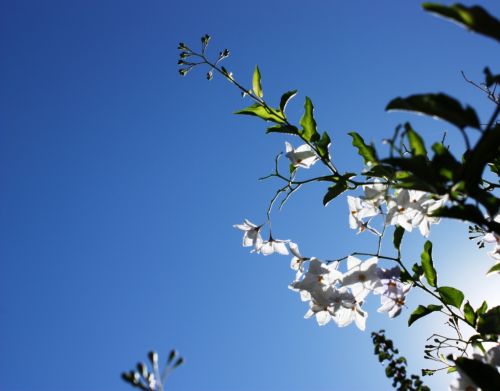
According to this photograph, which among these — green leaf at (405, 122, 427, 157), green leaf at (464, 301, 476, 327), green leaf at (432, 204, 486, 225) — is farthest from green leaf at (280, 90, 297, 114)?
green leaf at (464, 301, 476, 327)

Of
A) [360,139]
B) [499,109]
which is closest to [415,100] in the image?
[499,109]

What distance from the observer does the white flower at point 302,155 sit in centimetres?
198

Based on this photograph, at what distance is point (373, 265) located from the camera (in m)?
1.76

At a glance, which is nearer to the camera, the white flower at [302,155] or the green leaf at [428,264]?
the green leaf at [428,264]

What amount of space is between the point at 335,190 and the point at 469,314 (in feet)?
2.54

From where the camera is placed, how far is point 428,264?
5.99ft

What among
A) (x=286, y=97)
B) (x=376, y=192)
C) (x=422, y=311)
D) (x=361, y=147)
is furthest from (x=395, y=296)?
(x=286, y=97)

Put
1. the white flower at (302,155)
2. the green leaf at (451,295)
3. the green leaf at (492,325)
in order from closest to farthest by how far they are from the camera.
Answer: the green leaf at (492,325) → the green leaf at (451,295) → the white flower at (302,155)

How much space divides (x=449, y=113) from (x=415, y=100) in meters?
0.08

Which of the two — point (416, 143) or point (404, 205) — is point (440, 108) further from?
point (404, 205)

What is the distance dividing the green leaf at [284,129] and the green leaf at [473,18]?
3.58 ft

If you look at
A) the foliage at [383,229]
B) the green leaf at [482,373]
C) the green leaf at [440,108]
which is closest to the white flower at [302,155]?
the foliage at [383,229]

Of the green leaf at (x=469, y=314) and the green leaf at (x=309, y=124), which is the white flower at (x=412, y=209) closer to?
the green leaf at (x=469, y=314)

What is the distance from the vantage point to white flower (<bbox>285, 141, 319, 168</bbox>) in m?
1.98
